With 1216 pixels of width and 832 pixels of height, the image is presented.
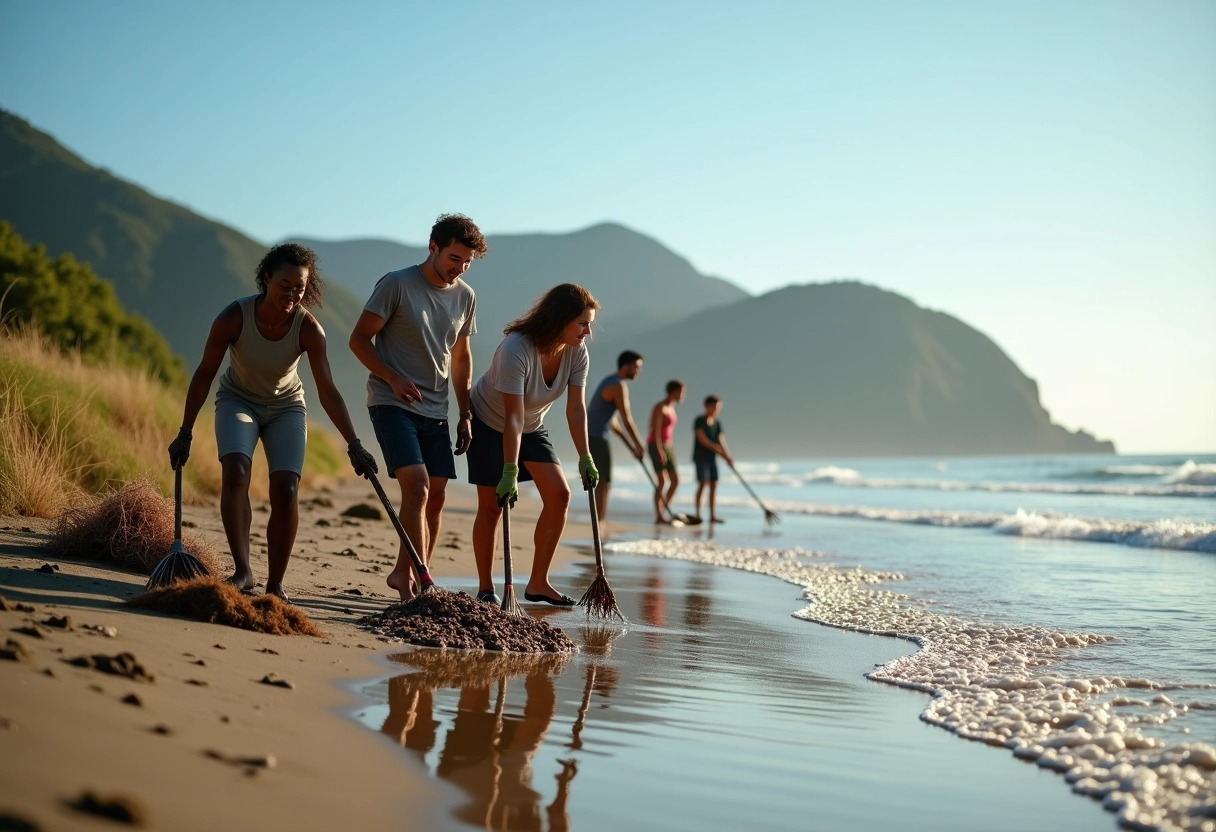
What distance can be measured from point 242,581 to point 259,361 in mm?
1047

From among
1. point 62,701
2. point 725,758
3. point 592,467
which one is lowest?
point 725,758

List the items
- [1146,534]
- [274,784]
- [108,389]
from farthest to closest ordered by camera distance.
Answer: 1. [1146,534]
2. [108,389]
3. [274,784]

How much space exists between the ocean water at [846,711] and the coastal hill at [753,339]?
88935mm

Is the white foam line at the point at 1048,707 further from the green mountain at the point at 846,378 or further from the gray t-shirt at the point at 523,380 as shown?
the green mountain at the point at 846,378

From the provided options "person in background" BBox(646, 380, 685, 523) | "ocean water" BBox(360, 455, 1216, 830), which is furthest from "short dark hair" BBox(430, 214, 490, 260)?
"person in background" BBox(646, 380, 685, 523)

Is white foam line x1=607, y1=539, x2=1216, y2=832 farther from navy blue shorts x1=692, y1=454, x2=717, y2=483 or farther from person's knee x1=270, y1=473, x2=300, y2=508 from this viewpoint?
navy blue shorts x1=692, y1=454, x2=717, y2=483

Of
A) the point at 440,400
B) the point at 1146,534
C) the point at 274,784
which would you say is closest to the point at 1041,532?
the point at 1146,534

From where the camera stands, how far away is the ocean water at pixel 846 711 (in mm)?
3002

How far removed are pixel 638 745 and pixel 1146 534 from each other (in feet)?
38.3

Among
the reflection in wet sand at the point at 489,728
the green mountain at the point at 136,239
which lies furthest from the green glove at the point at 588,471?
the green mountain at the point at 136,239

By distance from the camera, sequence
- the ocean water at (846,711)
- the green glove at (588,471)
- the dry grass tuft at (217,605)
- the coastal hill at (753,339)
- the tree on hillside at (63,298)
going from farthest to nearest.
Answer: the coastal hill at (753,339), the tree on hillside at (63,298), the green glove at (588,471), the dry grass tuft at (217,605), the ocean water at (846,711)

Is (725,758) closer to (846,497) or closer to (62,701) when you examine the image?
(62,701)

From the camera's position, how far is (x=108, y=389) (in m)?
10.2

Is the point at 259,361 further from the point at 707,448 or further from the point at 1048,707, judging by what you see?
the point at 707,448
